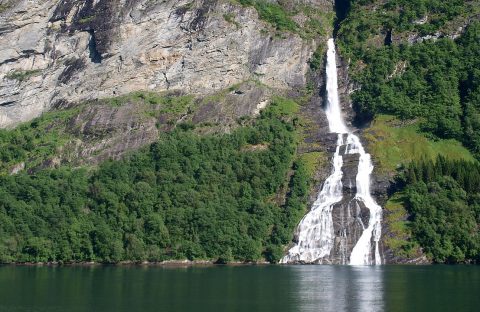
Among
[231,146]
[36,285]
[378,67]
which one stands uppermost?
[378,67]

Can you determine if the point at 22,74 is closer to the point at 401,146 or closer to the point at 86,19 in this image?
the point at 86,19

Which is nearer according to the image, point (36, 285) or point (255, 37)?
point (36, 285)

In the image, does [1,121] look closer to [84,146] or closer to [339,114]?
[84,146]

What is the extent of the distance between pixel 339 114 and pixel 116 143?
4448 centimetres

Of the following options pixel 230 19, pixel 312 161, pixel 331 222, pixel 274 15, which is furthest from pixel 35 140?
pixel 331 222

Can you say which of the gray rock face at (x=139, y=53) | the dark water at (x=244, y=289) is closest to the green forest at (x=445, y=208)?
the dark water at (x=244, y=289)

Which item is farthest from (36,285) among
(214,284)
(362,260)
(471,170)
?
(471,170)

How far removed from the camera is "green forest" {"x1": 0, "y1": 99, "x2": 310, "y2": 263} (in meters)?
117

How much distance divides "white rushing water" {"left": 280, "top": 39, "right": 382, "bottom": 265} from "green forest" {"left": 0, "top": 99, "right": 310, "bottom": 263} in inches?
100

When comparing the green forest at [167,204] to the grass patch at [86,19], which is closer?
the green forest at [167,204]

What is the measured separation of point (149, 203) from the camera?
405 ft

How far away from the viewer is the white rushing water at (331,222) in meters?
116

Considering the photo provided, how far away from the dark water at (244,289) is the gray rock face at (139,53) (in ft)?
204

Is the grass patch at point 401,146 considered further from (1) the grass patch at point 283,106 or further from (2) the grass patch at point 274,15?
(2) the grass patch at point 274,15
